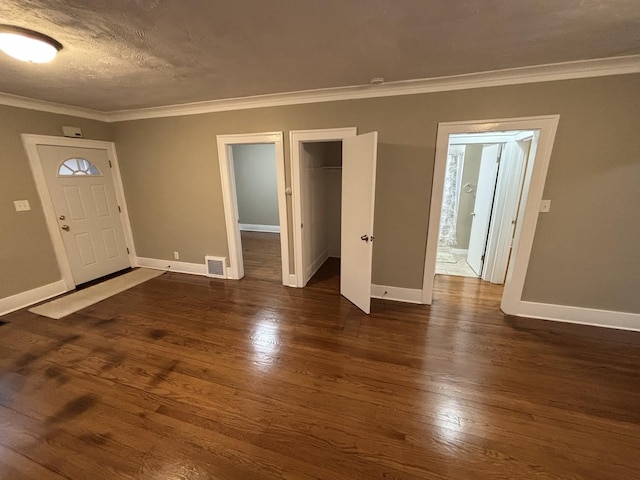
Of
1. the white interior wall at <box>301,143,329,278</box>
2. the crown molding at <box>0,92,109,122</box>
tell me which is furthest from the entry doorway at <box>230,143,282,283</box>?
the crown molding at <box>0,92,109,122</box>

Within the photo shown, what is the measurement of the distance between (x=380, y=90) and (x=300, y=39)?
129 cm

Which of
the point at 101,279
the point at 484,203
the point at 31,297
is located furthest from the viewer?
the point at 101,279

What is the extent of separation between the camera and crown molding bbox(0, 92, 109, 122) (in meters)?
2.93

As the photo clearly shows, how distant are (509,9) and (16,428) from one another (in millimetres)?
4037

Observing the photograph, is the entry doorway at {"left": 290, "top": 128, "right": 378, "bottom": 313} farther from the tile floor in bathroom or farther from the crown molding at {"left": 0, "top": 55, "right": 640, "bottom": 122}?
the tile floor in bathroom

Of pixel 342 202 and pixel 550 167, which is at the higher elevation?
pixel 550 167

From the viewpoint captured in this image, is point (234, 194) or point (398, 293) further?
point (234, 194)

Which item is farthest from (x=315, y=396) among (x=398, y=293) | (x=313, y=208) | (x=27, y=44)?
(x=27, y=44)

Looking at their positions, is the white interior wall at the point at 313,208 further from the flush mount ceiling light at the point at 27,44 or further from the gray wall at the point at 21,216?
the gray wall at the point at 21,216

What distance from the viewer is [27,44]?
1683 mm

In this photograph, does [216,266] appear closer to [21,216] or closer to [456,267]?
[21,216]

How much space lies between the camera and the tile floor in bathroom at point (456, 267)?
4188mm

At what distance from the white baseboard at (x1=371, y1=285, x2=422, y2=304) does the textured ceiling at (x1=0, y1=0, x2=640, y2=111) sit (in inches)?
94.3

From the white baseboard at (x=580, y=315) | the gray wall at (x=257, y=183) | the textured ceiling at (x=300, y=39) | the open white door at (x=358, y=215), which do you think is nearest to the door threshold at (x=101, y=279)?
the textured ceiling at (x=300, y=39)
